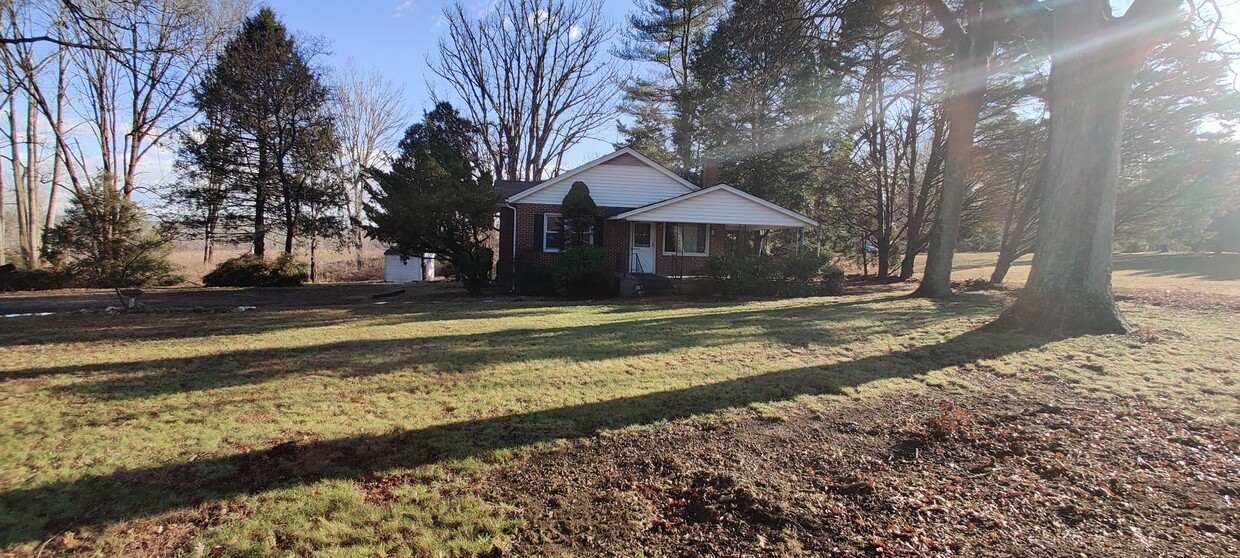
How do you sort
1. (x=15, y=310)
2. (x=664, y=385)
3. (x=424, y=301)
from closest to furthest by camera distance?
1. (x=664, y=385)
2. (x=15, y=310)
3. (x=424, y=301)

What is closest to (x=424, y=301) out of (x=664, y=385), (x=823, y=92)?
(x=664, y=385)

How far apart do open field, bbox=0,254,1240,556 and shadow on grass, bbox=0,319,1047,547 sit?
2 centimetres

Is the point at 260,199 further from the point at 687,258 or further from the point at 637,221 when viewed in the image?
the point at 687,258

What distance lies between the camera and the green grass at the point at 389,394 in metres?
3.04

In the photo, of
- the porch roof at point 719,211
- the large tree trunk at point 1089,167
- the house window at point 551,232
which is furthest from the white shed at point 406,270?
the large tree trunk at point 1089,167

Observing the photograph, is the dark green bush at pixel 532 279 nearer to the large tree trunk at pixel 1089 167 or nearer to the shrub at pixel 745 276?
the shrub at pixel 745 276

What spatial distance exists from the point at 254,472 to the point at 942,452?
15.7 feet

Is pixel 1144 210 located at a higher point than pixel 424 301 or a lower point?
higher

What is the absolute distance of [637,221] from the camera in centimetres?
1905

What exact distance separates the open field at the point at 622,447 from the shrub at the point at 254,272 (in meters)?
14.4

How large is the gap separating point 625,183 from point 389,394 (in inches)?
602

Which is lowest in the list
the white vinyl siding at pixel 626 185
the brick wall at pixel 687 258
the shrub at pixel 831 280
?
the shrub at pixel 831 280

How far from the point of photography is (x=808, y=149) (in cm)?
2247

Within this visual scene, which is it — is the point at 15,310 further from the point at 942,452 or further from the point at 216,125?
the point at 942,452
